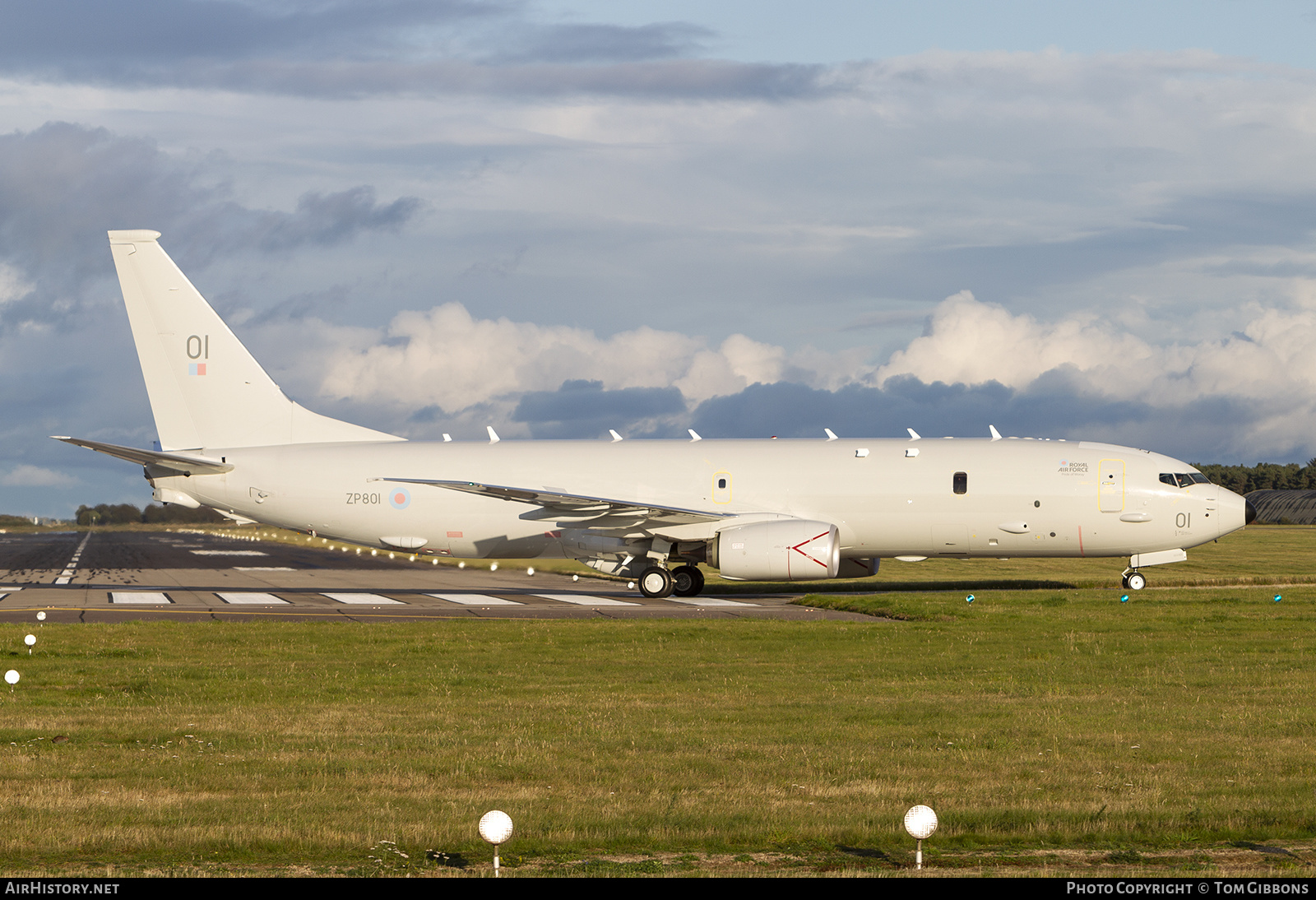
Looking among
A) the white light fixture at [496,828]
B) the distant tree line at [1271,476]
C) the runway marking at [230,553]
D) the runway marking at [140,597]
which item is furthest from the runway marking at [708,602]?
the distant tree line at [1271,476]

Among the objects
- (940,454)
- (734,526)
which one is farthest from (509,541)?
(940,454)

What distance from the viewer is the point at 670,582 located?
3625 centimetres

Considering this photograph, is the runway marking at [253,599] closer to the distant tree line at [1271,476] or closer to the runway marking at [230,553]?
the runway marking at [230,553]

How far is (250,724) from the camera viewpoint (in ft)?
46.7

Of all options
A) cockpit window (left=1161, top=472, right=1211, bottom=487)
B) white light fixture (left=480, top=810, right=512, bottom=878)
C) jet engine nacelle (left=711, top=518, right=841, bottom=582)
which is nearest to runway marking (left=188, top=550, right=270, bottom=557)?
jet engine nacelle (left=711, top=518, right=841, bottom=582)

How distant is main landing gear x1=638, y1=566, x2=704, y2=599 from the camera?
36.0m

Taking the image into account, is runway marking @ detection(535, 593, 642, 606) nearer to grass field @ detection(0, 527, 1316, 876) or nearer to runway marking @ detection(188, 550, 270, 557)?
grass field @ detection(0, 527, 1316, 876)

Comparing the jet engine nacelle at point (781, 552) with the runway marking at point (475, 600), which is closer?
the runway marking at point (475, 600)

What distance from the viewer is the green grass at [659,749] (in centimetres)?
879

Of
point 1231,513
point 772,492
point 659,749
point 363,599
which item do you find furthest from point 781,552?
point 659,749

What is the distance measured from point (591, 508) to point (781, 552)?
5.72 m

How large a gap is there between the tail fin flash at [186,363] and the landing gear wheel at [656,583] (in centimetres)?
1208

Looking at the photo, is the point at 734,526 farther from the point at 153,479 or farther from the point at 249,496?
the point at 153,479

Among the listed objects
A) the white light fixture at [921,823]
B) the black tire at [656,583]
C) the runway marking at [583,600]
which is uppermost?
the black tire at [656,583]
